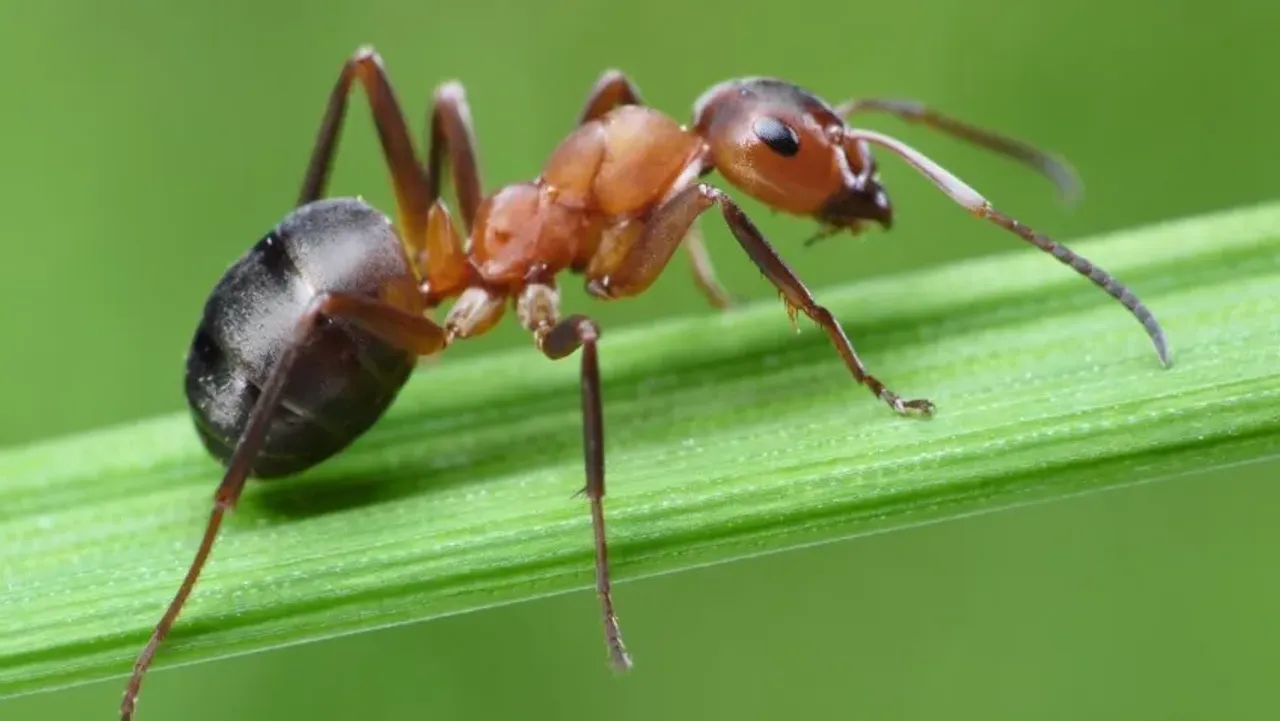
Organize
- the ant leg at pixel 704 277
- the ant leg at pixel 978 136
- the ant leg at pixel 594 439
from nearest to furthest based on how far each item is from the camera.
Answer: the ant leg at pixel 594 439 → the ant leg at pixel 978 136 → the ant leg at pixel 704 277

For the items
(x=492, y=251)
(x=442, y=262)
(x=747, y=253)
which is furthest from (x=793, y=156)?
(x=442, y=262)

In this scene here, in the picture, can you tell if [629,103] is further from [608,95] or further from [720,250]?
[720,250]

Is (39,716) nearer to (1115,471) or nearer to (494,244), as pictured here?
(494,244)

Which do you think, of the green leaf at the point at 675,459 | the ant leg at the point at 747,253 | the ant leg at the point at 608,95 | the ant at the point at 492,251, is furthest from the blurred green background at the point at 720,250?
the ant leg at the point at 608,95

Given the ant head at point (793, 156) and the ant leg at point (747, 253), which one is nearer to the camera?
the ant leg at point (747, 253)

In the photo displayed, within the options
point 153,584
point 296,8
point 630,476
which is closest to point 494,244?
point 630,476

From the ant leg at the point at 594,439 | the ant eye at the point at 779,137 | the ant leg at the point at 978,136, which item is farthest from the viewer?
the ant leg at the point at 978,136

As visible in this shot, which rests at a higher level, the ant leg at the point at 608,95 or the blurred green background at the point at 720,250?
the ant leg at the point at 608,95

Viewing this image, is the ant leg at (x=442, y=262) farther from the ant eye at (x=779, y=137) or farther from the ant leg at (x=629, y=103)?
the ant eye at (x=779, y=137)
